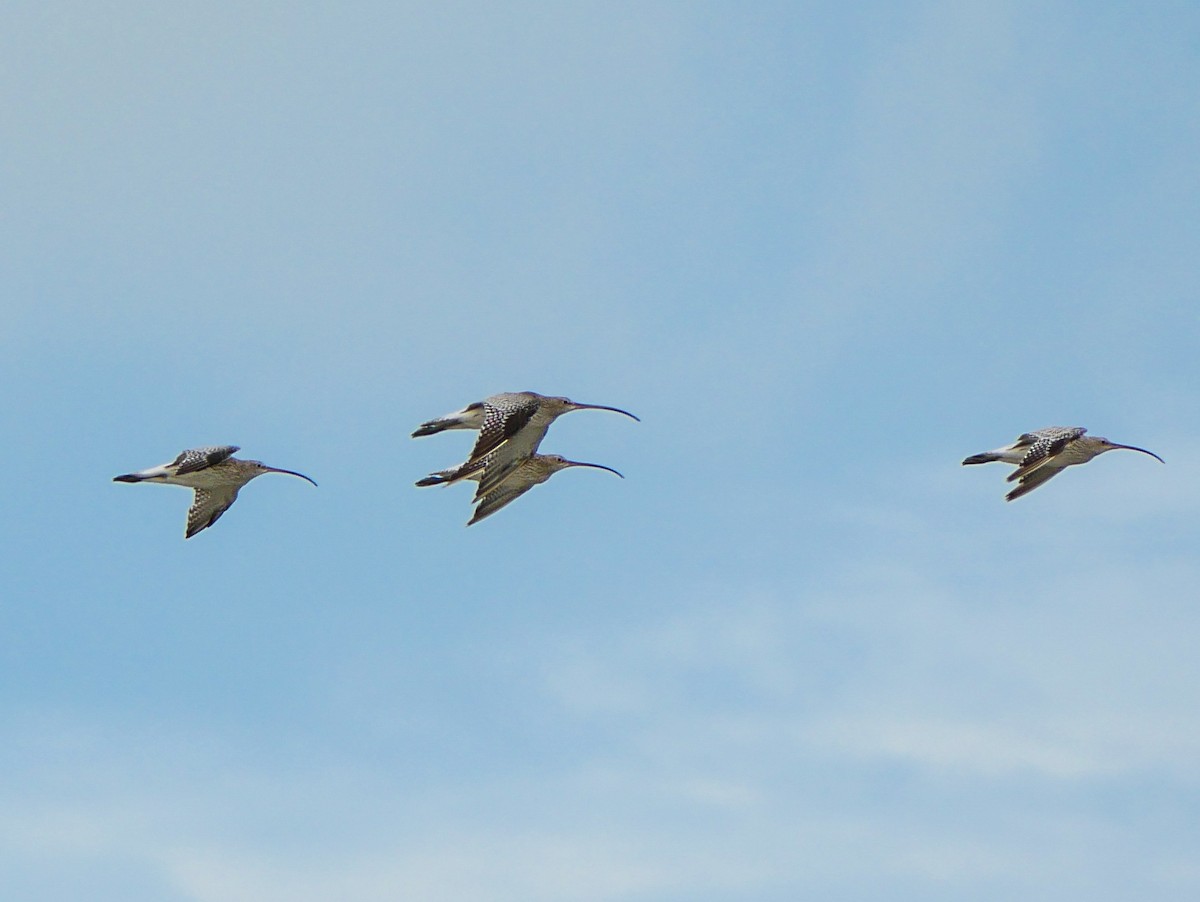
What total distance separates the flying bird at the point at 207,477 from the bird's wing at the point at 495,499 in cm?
366

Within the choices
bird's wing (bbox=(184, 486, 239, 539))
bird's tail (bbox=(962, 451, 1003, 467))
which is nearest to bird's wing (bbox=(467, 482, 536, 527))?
bird's wing (bbox=(184, 486, 239, 539))

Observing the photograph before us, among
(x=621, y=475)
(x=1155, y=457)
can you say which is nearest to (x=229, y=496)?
(x=621, y=475)

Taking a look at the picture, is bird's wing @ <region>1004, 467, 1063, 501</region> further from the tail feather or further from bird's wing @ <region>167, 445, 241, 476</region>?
bird's wing @ <region>167, 445, 241, 476</region>

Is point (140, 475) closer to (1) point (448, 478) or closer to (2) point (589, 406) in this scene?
(1) point (448, 478)

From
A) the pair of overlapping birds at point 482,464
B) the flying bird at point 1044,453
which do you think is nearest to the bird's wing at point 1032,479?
the flying bird at point 1044,453

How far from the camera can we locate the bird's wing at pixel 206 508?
37188 millimetres

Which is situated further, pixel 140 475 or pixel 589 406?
pixel 589 406

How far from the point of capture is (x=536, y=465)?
3828 cm

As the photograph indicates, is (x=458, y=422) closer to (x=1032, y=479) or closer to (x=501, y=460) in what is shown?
(x=501, y=460)

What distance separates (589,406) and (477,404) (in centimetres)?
A: 326

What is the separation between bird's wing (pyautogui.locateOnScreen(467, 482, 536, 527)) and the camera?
3747 centimetres

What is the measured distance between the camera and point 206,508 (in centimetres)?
3728

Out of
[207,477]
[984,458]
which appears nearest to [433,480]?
[207,477]

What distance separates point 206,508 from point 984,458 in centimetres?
1610
